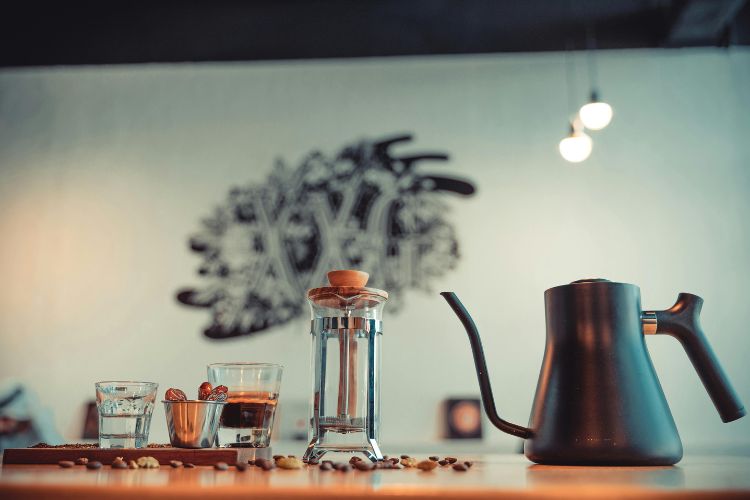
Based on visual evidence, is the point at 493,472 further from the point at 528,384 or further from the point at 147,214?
the point at 147,214

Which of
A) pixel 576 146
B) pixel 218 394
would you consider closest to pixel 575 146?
pixel 576 146

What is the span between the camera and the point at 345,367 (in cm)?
97

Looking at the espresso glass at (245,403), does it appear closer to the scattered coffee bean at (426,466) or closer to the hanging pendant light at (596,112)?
the scattered coffee bean at (426,466)

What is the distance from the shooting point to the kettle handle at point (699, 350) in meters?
0.91

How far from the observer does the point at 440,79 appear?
366cm

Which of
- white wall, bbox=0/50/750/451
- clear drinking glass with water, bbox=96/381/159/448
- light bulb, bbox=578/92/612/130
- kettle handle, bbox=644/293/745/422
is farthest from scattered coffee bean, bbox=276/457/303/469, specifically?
white wall, bbox=0/50/750/451

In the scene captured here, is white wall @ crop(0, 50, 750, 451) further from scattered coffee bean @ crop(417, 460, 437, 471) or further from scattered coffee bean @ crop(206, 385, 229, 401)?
scattered coffee bean @ crop(417, 460, 437, 471)

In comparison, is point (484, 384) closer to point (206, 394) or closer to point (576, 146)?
point (206, 394)

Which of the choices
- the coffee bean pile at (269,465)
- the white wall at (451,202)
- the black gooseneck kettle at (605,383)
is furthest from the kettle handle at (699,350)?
the white wall at (451,202)

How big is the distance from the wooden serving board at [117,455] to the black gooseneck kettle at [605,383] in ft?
1.19

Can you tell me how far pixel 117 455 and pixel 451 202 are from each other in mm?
2764

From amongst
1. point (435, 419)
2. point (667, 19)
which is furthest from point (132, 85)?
point (667, 19)

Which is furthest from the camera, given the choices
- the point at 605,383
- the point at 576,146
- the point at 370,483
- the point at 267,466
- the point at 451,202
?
the point at 451,202

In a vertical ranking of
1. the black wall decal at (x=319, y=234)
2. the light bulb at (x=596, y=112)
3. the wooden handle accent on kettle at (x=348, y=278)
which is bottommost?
the wooden handle accent on kettle at (x=348, y=278)
